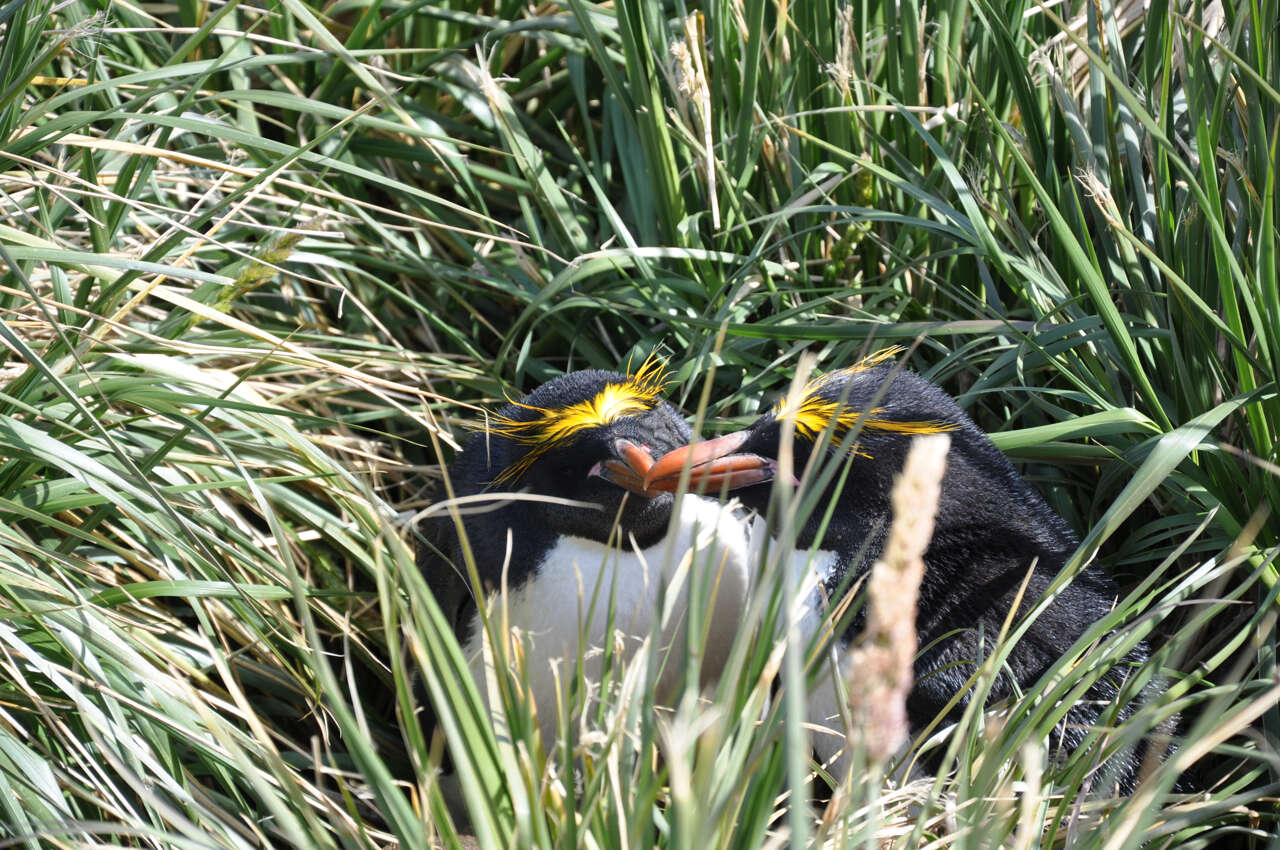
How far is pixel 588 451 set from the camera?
2.29 metres

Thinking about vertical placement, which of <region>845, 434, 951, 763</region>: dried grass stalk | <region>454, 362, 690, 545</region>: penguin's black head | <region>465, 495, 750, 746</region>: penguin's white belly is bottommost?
<region>465, 495, 750, 746</region>: penguin's white belly

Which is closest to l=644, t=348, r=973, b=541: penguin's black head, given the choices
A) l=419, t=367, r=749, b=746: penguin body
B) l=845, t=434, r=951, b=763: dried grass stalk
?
l=419, t=367, r=749, b=746: penguin body

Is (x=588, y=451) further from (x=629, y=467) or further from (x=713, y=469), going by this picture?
(x=713, y=469)

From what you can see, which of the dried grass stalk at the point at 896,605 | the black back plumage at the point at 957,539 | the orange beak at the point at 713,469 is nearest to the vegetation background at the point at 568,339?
the black back plumage at the point at 957,539

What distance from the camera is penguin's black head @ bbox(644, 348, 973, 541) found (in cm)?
208

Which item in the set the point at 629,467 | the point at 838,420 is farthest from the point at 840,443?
the point at 629,467

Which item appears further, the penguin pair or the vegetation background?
the penguin pair

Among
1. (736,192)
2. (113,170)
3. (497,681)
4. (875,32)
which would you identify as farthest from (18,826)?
(875,32)

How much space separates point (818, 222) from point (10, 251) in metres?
1.65

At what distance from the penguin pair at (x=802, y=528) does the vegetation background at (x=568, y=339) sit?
0.16m

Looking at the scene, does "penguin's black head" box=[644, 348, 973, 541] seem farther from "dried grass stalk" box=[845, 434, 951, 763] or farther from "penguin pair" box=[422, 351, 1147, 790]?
"dried grass stalk" box=[845, 434, 951, 763]

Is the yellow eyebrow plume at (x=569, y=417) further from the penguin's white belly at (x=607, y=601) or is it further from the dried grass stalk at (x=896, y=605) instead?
the dried grass stalk at (x=896, y=605)

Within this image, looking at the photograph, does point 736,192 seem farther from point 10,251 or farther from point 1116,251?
point 10,251

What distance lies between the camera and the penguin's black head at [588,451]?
2256mm
